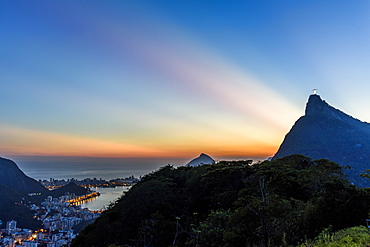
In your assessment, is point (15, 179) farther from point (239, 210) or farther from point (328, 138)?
point (328, 138)

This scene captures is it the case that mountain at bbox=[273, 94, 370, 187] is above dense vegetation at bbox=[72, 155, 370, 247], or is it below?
above

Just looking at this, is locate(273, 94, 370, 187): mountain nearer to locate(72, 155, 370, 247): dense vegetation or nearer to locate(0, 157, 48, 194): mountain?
locate(72, 155, 370, 247): dense vegetation

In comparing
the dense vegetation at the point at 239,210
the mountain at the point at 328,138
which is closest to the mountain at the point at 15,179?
the dense vegetation at the point at 239,210

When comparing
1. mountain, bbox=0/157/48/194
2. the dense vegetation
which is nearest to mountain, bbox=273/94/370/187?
the dense vegetation

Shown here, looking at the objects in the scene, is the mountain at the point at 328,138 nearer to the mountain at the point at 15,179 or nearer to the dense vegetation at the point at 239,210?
the dense vegetation at the point at 239,210

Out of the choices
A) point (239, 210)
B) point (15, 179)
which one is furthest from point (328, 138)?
point (15, 179)

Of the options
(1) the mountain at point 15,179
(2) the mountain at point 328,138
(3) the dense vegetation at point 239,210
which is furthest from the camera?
(1) the mountain at point 15,179
